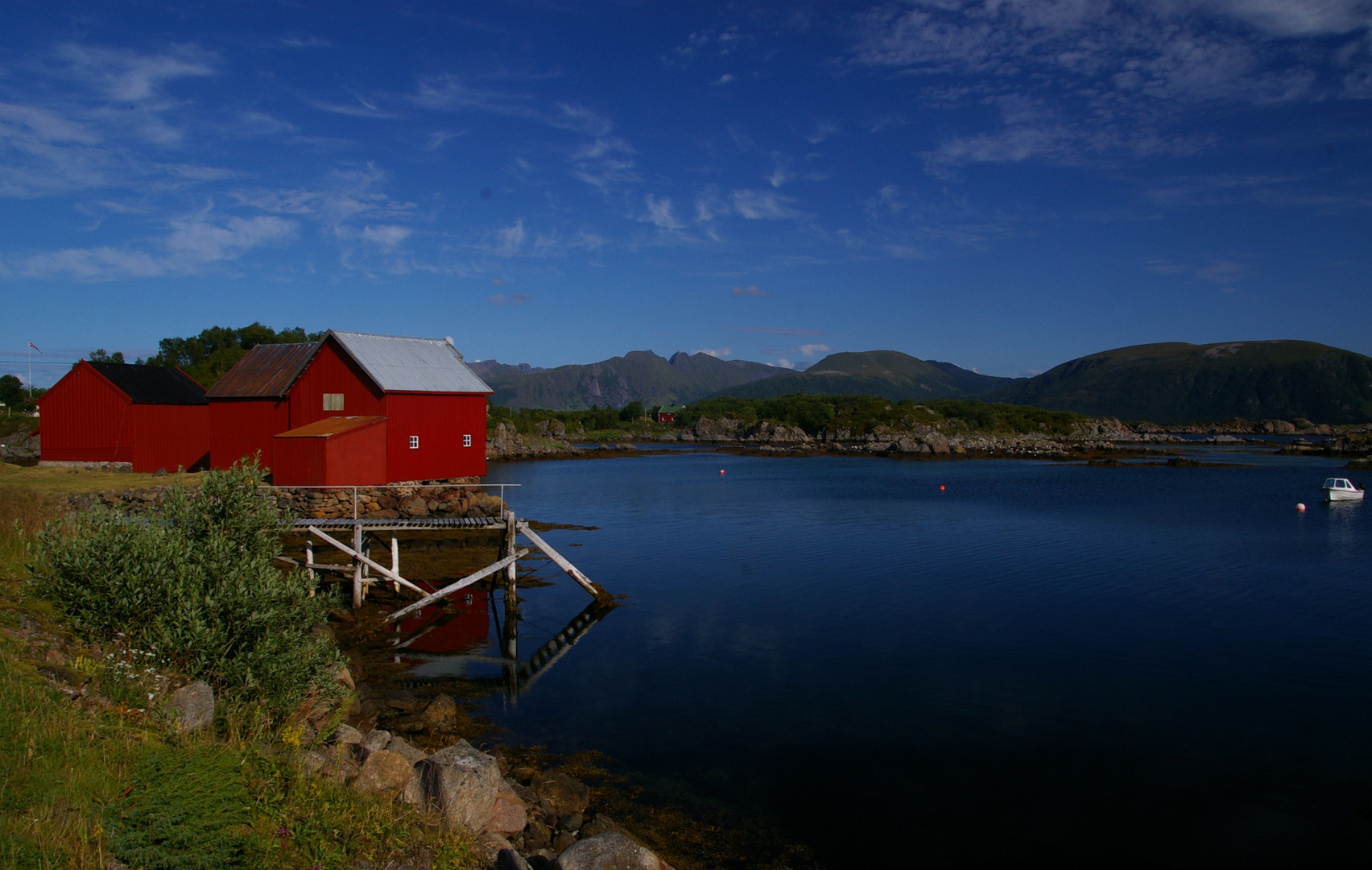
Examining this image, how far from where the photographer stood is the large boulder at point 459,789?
8648 mm

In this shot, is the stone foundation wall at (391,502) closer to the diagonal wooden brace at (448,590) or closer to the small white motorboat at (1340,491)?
the diagonal wooden brace at (448,590)

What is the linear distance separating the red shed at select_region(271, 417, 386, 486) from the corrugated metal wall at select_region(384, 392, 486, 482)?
0.83 meters

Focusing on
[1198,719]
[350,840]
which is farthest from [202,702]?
[1198,719]

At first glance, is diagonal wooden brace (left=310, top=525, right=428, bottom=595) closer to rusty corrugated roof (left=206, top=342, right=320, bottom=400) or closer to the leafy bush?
the leafy bush

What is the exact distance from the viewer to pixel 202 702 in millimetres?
8578

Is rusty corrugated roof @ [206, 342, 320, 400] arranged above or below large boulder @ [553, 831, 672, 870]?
above

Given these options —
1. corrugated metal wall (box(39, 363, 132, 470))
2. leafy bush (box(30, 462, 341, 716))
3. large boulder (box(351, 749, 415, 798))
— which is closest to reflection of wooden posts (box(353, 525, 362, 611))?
leafy bush (box(30, 462, 341, 716))

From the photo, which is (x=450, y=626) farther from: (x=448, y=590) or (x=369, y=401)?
(x=369, y=401)

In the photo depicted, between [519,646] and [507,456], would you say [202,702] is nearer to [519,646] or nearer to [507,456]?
[519,646]

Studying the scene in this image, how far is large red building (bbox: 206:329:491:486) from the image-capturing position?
33969 millimetres

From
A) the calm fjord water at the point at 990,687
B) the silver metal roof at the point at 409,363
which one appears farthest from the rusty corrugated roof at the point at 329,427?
the calm fjord water at the point at 990,687

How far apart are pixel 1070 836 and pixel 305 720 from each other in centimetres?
1084

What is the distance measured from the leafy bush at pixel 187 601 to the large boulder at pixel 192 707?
2.82 feet

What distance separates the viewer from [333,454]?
30609 millimetres
